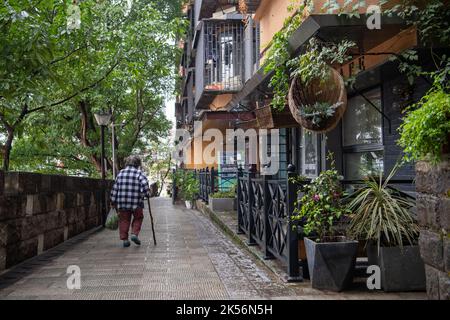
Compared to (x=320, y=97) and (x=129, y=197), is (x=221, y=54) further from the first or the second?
(x=320, y=97)

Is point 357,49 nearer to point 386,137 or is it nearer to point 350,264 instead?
point 386,137

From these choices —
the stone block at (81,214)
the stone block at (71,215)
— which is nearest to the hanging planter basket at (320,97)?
the stone block at (71,215)

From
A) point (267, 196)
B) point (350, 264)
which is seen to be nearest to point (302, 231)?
point (350, 264)

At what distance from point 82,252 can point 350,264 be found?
4765 millimetres

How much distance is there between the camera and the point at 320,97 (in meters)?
6.32

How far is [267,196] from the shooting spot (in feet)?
21.0

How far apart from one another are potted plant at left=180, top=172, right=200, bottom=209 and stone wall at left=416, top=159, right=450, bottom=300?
14969 mm

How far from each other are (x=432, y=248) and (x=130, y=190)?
230 inches

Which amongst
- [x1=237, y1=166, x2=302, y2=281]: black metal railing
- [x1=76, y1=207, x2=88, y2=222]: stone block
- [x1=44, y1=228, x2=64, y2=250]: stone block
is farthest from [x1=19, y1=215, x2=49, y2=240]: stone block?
[x1=237, y1=166, x2=302, y2=281]: black metal railing

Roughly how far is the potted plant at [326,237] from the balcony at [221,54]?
32.9 ft

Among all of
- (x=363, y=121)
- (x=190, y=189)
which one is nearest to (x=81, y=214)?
(x=363, y=121)

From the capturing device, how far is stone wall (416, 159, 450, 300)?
145 inches

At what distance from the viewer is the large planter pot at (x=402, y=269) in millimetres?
4816

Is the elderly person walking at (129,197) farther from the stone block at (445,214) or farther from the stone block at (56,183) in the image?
the stone block at (445,214)
